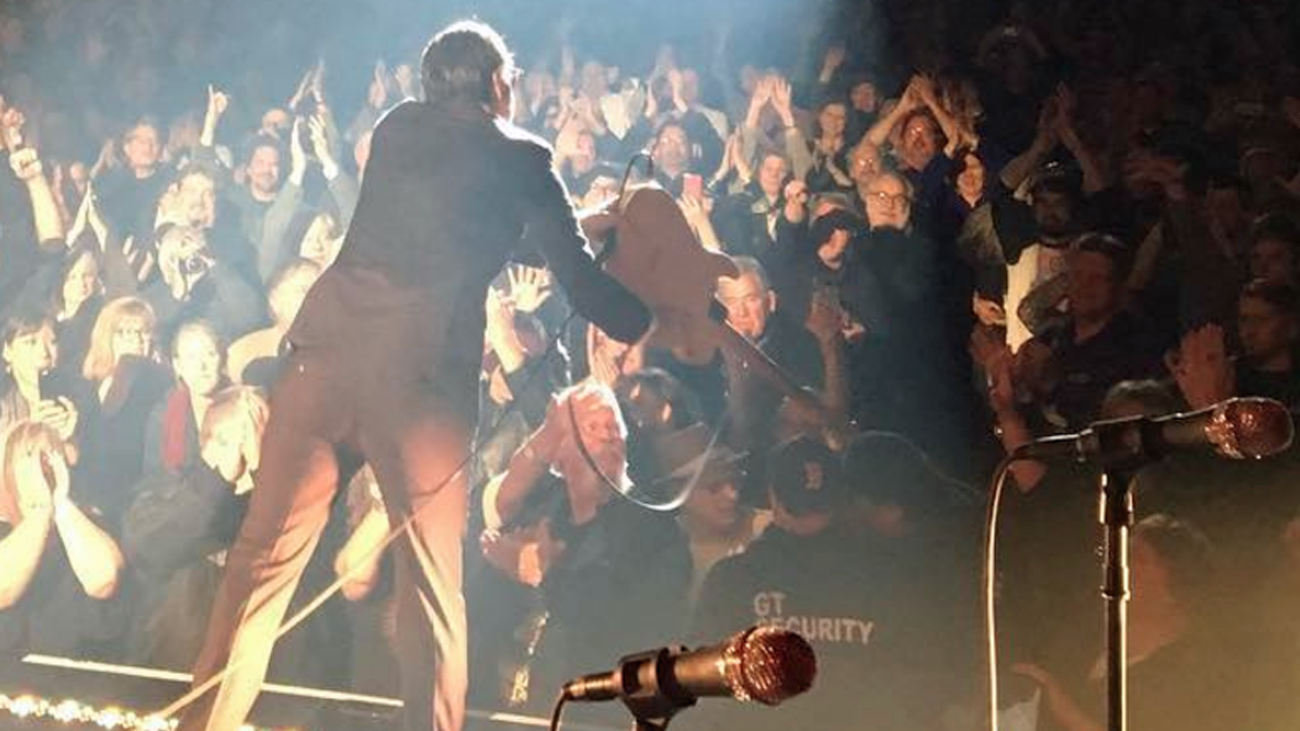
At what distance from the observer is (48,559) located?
3254 mm

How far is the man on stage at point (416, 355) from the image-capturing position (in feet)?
9.30

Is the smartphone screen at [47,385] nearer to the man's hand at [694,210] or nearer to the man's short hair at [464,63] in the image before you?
the man's short hair at [464,63]

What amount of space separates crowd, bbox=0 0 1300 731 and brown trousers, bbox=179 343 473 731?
0.14 feet

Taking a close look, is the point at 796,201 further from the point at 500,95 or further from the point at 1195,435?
the point at 1195,435

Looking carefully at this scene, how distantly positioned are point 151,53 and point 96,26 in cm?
18

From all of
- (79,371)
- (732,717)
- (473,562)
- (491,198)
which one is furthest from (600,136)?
(79,371)

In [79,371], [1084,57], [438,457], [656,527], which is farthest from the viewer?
[79,371]

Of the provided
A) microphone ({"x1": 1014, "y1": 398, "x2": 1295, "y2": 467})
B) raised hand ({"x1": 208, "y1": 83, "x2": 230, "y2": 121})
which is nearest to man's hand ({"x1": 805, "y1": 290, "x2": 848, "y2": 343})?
microphone ({"x1": 1014, "y1": 398, "x2": 1295, "y2": 467})

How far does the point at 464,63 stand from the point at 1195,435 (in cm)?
177

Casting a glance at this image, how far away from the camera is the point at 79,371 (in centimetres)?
331

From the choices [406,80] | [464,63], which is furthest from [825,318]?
[406,80]

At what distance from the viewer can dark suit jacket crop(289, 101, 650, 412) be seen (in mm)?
2859

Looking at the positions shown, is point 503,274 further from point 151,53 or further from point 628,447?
point 151,53

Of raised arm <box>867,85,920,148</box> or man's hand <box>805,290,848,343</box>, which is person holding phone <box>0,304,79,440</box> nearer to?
man's hand <box>805,290,848,343</box>
